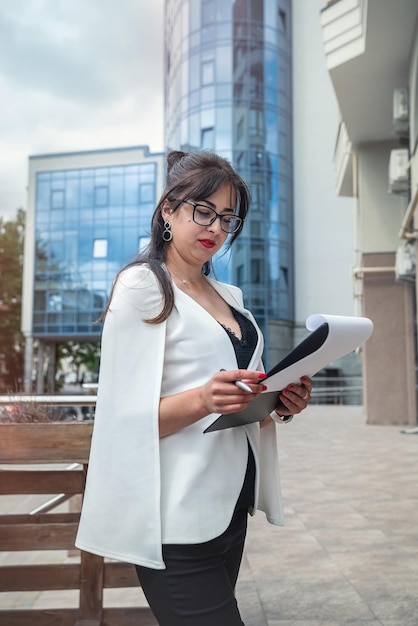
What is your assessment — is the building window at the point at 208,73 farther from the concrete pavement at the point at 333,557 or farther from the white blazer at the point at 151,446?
the white blazer at the point at 151,446

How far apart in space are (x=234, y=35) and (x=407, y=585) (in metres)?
26.0

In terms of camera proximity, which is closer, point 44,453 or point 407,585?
point 44,453

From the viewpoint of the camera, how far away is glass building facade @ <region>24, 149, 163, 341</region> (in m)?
32.8

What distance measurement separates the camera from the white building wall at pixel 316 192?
87.6 feet

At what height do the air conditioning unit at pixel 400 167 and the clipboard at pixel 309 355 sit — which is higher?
the air conditioning unit at pixel 400 167

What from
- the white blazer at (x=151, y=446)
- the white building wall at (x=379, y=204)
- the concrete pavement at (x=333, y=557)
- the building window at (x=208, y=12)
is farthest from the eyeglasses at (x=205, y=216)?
the building window at (x=208, y=12)

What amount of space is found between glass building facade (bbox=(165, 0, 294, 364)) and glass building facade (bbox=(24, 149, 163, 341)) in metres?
6.79

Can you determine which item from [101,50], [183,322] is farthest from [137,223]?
[183,322]

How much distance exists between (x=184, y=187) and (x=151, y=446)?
547mm

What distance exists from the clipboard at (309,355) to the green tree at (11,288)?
3349cm

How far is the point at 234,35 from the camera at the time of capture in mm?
26219

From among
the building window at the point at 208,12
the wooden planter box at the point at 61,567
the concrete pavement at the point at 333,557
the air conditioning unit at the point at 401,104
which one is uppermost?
the building window at the point at 208,12

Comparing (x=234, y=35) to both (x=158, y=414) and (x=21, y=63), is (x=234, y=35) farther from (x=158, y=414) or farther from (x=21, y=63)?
(x=158, y=414)

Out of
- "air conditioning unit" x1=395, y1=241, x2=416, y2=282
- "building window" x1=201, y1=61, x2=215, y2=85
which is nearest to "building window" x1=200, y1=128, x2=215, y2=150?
"building window" x1=201, y1=61, x2=215, y2=85
